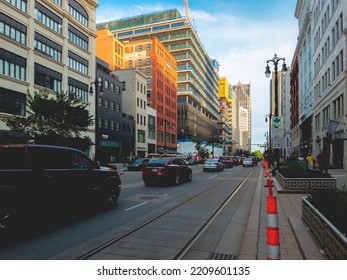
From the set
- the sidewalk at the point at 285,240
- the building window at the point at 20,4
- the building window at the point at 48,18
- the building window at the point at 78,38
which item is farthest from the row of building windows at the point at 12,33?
the sidewalk at the point at 285,240

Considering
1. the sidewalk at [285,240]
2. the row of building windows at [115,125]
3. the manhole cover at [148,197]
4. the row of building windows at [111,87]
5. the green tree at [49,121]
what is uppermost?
the row of building windows at [111,87]

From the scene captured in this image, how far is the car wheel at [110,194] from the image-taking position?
9.77 meters

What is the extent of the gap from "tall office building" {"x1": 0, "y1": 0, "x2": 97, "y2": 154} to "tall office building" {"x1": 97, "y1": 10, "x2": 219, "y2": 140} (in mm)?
52276

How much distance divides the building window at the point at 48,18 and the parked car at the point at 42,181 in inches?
1341

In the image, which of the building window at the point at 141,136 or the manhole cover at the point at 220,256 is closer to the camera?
the manhole cover at the point at 220,256

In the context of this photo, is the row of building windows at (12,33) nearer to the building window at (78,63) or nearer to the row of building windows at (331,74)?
the building window at (78,63)

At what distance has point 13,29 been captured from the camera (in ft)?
107

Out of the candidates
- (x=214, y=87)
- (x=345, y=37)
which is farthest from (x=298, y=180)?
(x=214, y=87)

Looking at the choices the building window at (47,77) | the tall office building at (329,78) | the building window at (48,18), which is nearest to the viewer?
the tall office building at (329,78)

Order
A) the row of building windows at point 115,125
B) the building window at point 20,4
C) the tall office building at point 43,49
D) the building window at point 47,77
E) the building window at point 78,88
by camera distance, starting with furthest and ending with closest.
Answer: the row of building windows at point 115,125, the building window at point 78,88, the building window at point 47,77, the building window at point 20,4, the tall office building at point 43,49

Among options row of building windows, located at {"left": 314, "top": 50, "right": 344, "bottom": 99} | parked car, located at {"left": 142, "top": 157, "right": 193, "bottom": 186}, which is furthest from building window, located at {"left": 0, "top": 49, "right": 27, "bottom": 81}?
row of building windows, located at {"left": 314, "top": 50, "right": 344, "bottom": 99}

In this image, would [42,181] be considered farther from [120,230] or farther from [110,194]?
[110,194]

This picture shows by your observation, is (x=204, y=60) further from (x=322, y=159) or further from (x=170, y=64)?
(x=322, y=159)

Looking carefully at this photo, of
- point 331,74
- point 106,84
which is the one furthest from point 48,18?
point 331,74
